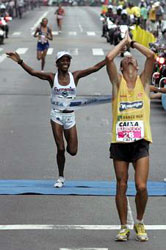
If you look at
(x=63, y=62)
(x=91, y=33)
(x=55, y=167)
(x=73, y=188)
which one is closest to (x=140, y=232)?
(x=73, y=188)

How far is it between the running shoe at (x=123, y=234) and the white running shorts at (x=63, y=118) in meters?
3.03

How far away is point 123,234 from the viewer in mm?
9328

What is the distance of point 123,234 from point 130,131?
1099 millimetres

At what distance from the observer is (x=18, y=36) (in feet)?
174

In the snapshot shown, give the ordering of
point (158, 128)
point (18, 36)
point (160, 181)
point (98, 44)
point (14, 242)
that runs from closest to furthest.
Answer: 1. point (14, 242)
2. point (160, 181)
3. point (158, 128)
4. point (98, 44)
5. point (18, 36)

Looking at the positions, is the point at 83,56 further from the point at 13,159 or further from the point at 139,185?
the point at 139,185

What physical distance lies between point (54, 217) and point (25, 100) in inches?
512

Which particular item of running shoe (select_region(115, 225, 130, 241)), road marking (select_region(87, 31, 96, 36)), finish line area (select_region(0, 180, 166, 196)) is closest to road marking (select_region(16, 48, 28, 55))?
road marking (select_region(87, 31, 96, 36))

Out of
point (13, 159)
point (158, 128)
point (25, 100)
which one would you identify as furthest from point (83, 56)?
point (13, 159)

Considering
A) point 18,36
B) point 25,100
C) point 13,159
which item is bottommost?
point 18,36

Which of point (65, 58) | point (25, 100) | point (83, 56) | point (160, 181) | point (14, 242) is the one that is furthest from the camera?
point (83, 56)

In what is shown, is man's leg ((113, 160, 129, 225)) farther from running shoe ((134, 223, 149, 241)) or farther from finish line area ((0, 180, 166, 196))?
finish line area ((0, 180, 166, 196))

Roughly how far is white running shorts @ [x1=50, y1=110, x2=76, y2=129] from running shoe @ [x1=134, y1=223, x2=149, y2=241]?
2.98 m

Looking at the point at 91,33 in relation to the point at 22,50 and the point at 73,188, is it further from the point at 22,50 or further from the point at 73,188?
the point at 73,188
